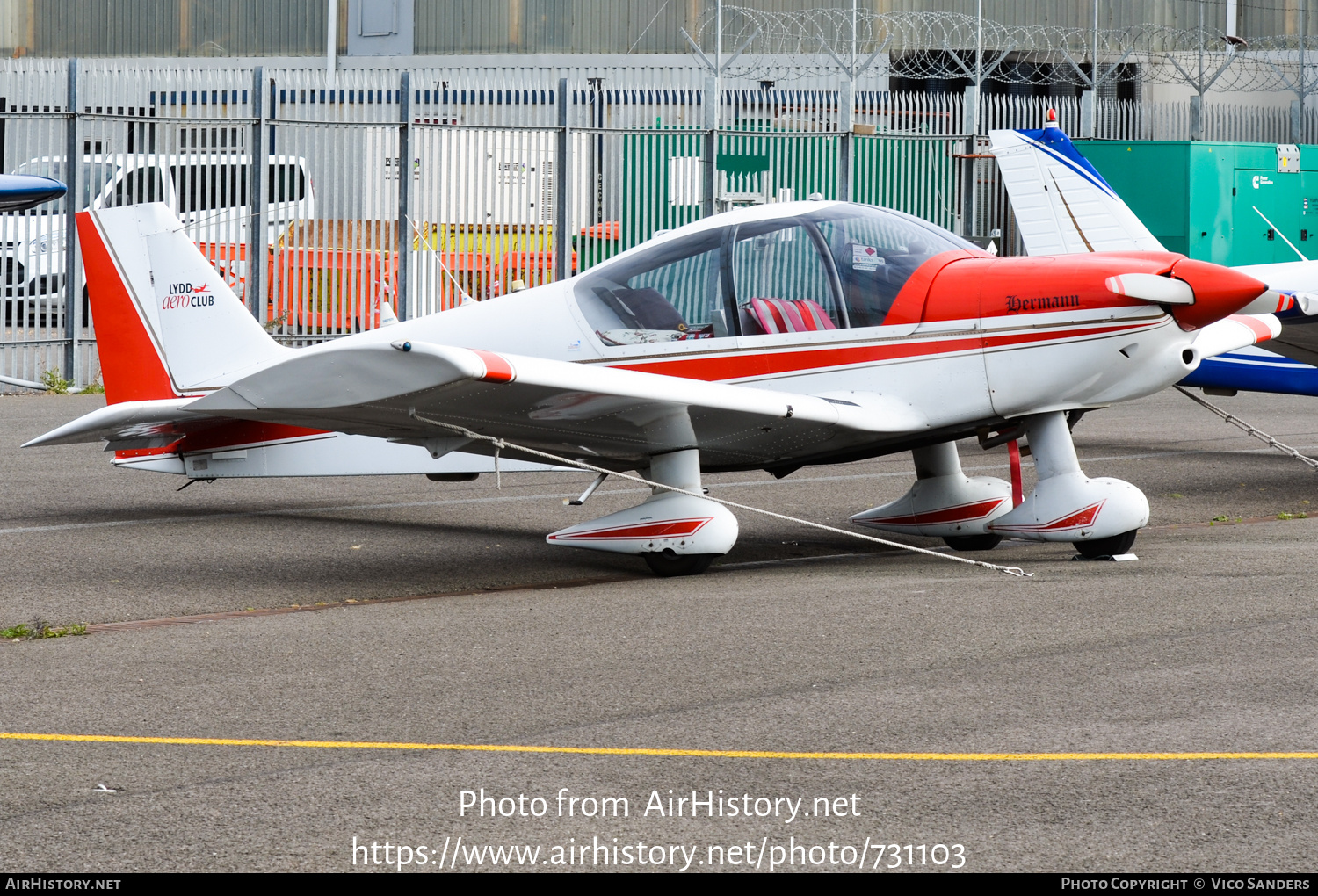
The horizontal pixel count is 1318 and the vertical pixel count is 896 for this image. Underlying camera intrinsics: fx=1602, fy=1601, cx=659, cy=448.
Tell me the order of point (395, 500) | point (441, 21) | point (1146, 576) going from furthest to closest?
point (441, 21) < point (395, 500) < point (1146, 576)

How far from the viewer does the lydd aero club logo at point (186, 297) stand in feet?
30.0

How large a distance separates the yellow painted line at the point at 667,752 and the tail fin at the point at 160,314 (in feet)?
15.0

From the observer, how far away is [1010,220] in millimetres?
23219

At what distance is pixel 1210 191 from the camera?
74.8ft

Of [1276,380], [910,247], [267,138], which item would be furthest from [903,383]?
[267,138]

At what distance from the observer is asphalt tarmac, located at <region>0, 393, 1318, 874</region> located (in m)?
3.74

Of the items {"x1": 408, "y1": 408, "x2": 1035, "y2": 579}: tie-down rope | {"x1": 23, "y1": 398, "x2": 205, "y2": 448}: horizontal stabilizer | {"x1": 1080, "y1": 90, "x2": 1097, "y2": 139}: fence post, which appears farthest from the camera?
{"x1": 1080, "y1": 90, "x2": 1097, "y2": 139}: fence post

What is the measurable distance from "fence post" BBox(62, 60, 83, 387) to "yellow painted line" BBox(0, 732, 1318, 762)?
45.3 ft

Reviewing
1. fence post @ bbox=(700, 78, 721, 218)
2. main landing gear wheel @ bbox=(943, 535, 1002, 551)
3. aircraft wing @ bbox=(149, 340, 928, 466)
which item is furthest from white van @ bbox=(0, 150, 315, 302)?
main landing gear wheel @ bbox=(943, 535, 1002, 551)

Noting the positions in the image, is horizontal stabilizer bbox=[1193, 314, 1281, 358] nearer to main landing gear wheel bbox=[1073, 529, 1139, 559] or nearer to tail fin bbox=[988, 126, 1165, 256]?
main landing gear wheel bbox=[1073, 529, 1139, 559]

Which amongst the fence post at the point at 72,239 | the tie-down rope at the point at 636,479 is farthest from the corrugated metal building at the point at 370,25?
the tie-down rope at the point at 636,479

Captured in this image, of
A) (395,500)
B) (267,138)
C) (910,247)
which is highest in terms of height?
(267,138)

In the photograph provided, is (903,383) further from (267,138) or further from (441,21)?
(441,21)

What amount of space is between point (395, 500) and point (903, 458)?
14.4 feet
